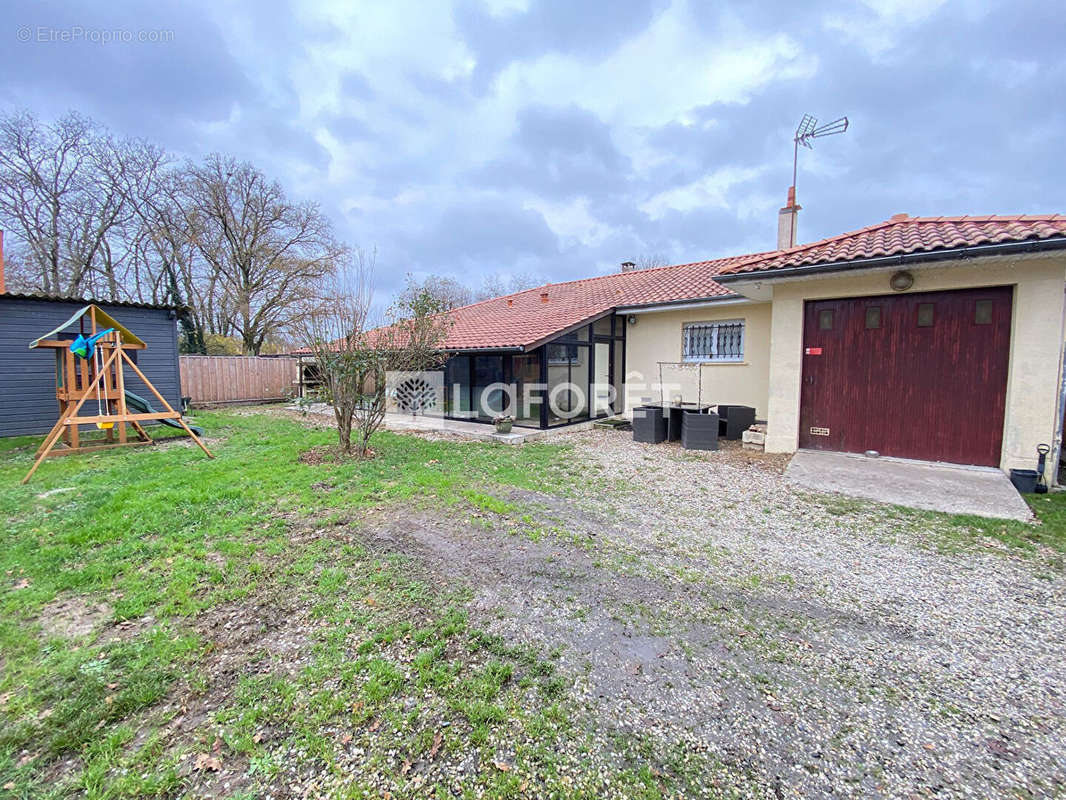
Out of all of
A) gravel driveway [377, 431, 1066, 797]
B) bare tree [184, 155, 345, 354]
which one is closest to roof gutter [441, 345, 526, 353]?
gravel driveway [377, 431, 1066, 797]

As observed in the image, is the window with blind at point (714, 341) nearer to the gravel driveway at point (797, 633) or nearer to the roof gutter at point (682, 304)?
the roof gutter at point (682, 304)

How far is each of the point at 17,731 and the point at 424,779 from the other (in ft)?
6.32

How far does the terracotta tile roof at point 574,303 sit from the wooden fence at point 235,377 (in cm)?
785

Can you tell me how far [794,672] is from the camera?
2428 mm

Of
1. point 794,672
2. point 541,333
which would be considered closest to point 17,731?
point 794,672

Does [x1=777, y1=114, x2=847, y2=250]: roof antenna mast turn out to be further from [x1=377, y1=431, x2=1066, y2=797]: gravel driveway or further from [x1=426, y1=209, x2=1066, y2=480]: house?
[x1=377, y1=431, x2=1066, y2=797]: gravel driveway

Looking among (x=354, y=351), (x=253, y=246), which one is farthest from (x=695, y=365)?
(x=253, y=246)

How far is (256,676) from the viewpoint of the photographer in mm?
2385

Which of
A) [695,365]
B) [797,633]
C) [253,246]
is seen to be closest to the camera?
[797,633]

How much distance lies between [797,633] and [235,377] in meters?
18.9

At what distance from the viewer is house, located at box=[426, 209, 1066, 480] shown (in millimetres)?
5812

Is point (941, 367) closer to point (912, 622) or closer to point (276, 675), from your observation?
point (912, 622)

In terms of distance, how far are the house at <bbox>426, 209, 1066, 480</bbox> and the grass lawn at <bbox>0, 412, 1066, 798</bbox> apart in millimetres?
1936

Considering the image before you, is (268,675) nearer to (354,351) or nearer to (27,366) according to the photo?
(354,351)
